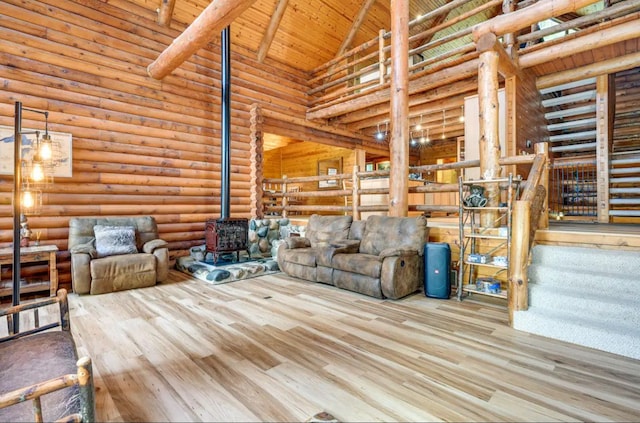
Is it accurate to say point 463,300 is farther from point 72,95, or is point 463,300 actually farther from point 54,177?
point 72,95

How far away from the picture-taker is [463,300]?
3.68 metres

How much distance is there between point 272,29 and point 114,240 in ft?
16.9

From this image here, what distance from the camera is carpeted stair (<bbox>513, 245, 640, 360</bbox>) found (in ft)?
8.14

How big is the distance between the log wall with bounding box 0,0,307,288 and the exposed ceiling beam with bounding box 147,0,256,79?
60cm

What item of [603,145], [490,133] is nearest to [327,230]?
[490,133]

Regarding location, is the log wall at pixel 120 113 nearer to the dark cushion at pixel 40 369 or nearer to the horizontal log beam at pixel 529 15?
the dark cushion at pixel 40 369

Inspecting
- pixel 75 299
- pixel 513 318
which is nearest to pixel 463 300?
pixel 513 318

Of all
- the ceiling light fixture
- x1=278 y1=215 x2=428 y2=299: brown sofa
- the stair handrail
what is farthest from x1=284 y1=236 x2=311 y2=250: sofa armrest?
the ceiling light fixture

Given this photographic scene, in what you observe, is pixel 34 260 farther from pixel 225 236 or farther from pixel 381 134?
pixel 381 134

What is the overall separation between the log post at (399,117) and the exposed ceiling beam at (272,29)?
8.86 feet

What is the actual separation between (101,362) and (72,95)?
4302 millimetres

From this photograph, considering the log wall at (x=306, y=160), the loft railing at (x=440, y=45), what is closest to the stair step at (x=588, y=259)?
the loft railing at (x=440, y=45)

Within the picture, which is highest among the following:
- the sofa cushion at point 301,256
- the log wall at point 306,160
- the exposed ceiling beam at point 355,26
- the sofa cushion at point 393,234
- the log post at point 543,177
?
the exposed ceiling beam at point 355,26

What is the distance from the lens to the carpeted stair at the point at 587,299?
2.48 meters
